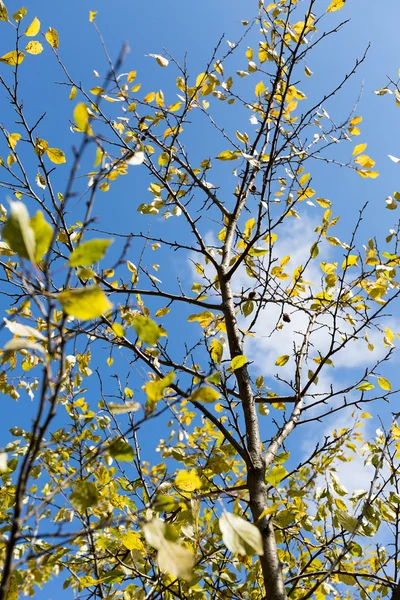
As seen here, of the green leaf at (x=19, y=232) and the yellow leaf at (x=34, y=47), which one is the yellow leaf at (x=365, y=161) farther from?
the green leaf at (x=19, y=232)

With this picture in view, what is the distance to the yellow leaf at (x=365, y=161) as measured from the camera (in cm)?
258

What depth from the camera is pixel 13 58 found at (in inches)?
84.7

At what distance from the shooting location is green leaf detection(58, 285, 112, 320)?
65 cm

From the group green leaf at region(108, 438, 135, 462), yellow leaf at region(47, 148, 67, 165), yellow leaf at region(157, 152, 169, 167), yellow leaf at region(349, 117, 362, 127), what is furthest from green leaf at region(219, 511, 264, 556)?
yellow leaf at region(349, 117, 362, 127)

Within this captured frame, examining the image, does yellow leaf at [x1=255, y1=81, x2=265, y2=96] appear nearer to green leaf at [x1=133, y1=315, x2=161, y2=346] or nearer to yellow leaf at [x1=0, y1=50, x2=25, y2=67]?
yellow leaf at [x1=0, y1=50, x2=25, y2=67]

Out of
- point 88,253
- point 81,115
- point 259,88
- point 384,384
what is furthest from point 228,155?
point 88,253

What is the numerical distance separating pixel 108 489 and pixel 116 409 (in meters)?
2.13

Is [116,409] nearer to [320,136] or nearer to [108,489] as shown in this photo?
[108,489]

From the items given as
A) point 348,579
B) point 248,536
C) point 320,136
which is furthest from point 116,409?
point 320,136

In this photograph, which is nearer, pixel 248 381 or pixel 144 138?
pixel 248 381

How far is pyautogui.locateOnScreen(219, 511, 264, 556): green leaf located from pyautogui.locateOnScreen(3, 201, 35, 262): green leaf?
1.73 feet

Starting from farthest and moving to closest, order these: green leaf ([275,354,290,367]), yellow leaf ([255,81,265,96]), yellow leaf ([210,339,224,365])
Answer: yellow leaf ([255,81,265,96]) < green leaf ([275,354,290,367]) < yellow leaf ([210,339,224,365])

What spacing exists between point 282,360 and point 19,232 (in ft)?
6.76

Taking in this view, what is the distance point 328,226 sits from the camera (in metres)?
2.62
